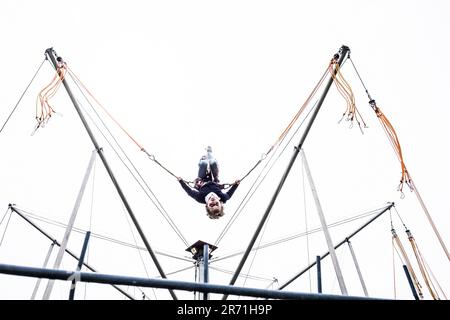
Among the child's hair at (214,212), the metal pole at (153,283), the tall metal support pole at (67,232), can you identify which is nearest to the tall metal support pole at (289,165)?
the tall metal support pole at (67,232)

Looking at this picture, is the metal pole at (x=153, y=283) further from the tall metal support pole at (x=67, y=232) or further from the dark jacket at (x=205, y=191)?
the dark jacket at (x=205, y=191)

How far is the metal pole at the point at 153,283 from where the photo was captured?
9.94ft

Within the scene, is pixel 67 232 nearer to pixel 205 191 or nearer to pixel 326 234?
pixel 326 234

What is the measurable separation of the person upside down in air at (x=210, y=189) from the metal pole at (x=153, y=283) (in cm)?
611

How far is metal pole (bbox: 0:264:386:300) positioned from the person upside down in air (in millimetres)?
6110

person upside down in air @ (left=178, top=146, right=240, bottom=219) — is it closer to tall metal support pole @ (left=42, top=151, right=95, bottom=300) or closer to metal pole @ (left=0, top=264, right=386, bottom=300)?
tall metal support pole @ (left=42, top=151, right=95, bottom=300)

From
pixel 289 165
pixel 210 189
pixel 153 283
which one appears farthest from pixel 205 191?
pixel 153 283

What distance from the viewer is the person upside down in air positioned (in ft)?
30.9

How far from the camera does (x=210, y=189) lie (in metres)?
9.77

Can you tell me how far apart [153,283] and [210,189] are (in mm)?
6609

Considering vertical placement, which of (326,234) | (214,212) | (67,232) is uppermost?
(214,212)
